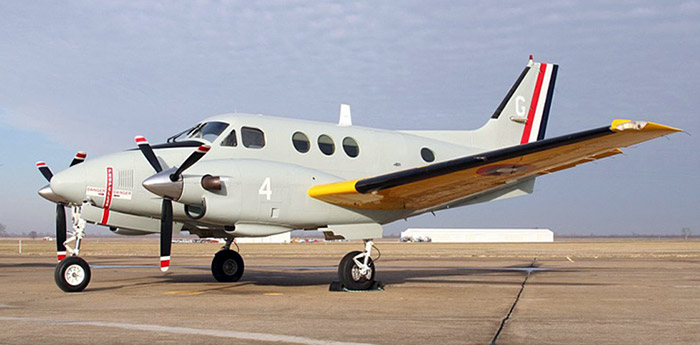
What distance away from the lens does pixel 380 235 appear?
1377 centimetres

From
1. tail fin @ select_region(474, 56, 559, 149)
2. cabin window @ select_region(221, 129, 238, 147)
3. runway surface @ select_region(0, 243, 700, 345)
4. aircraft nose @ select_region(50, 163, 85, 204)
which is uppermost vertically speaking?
tail fin @ select_region(474, 56, 559, 149)

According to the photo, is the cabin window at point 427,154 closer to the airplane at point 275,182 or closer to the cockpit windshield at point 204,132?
the airplane at point 275,182

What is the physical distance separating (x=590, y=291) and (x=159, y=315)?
8.96m

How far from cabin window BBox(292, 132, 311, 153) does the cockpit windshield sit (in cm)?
155

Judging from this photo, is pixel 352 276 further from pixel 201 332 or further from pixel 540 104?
pixel 540 104

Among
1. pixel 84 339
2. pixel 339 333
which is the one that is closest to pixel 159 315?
pixel 84 339

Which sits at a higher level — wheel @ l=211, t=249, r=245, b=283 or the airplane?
the airplane

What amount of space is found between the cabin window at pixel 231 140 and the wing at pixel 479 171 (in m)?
1.94

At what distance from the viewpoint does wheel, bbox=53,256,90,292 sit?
1252 cm

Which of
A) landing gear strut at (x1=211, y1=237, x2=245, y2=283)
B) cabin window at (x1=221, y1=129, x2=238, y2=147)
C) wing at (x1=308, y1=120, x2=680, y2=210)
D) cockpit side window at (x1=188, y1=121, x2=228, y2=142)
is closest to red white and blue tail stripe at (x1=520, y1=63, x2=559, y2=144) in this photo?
wing at (x1=308, y1=120, x2=680, y2=210)

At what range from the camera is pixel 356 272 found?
43.7 feet

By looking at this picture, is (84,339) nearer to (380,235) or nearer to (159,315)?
(159,315)

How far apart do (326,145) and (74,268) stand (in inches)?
227

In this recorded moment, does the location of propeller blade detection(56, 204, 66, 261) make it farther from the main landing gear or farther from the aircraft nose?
the main landing gear
